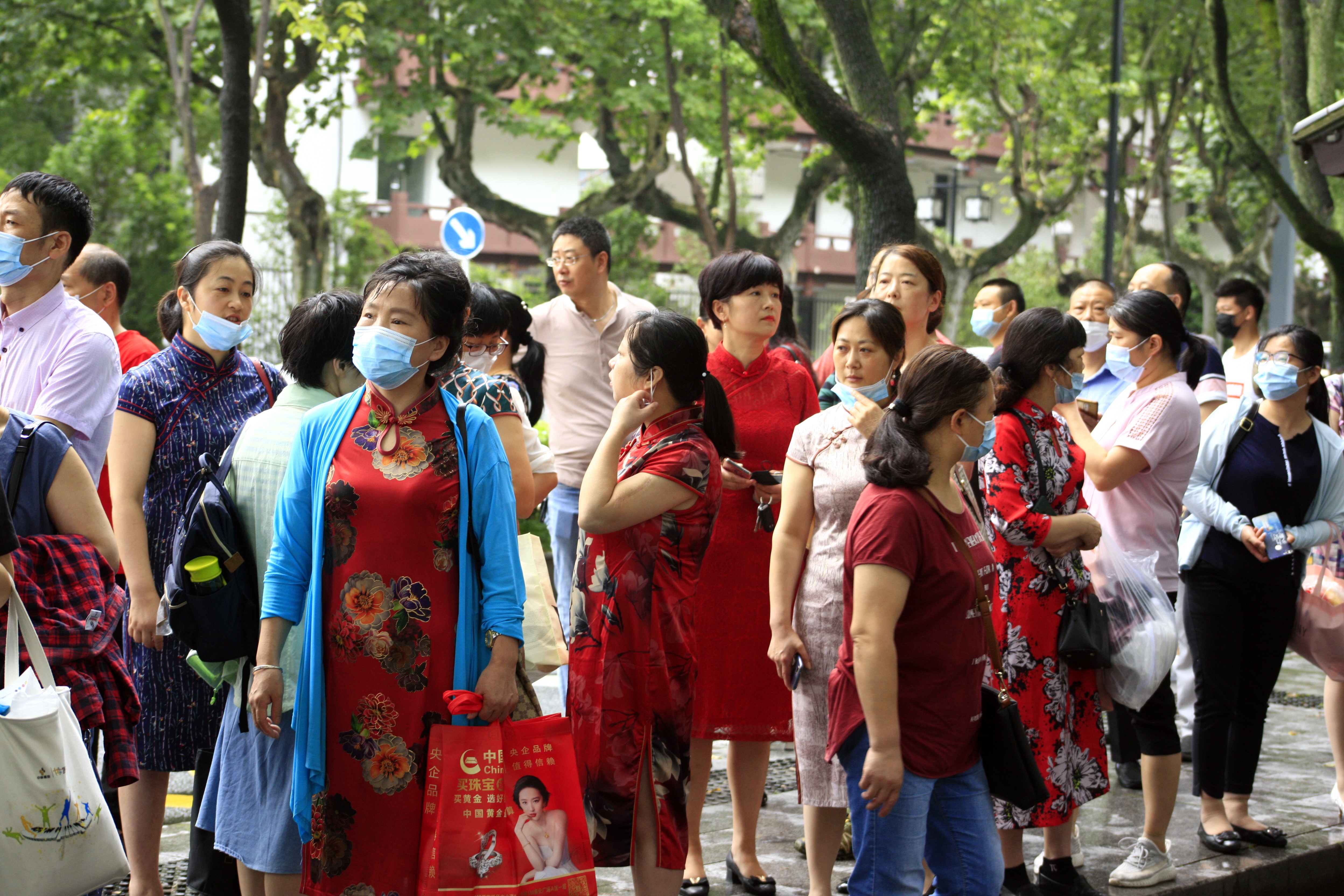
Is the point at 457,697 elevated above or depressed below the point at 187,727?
above

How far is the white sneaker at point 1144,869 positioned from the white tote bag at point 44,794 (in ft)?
10.8

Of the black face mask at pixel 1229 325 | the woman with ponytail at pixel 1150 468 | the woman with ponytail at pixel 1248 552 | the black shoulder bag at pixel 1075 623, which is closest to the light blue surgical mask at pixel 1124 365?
the woman with ponytail at pixel 1150 468

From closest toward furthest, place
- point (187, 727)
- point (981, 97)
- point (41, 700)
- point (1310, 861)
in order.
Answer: point (41, 700) → point (187, 727) → point (1310, 861) → point (981, 97)

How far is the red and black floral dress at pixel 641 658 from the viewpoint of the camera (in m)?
3.62

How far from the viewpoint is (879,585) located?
3.05 m

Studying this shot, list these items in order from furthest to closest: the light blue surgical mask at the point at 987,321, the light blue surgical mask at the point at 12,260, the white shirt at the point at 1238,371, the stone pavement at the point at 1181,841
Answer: the white shirt at the point at 1238,371 < the light blue surgical mask at the point at 987,321 < the stone pavement at the point at 1181,841 < the light blue surgical mask at the point at 12,260

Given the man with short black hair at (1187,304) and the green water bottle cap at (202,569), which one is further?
the man with short black hair at (1187,304)

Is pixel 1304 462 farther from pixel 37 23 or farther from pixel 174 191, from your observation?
pixel 174 191

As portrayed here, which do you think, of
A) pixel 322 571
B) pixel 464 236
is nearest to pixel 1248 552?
pixel 322 571

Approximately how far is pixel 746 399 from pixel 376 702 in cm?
208

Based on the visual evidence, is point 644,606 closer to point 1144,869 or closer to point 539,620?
point 539,620

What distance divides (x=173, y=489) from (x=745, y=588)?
197cm

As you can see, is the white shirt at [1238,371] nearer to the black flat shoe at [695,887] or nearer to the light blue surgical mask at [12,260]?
the black flat shoe at [695,887]

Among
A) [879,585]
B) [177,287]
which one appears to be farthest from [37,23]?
[879,585]
